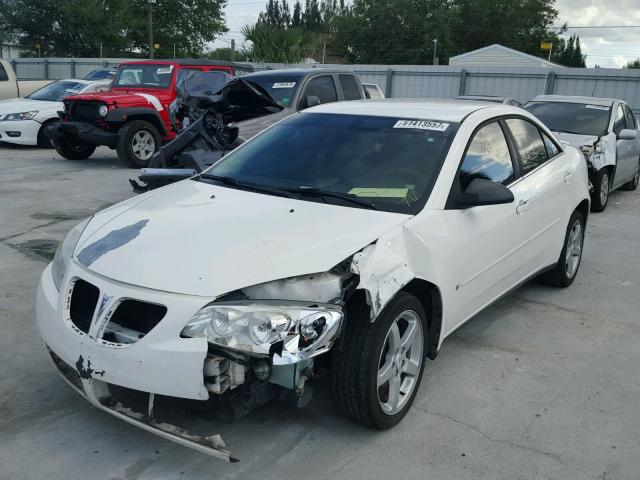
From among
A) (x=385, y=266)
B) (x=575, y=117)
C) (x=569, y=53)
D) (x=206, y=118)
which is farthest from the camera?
(x=569, y=53)

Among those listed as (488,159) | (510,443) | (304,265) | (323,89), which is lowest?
(510,443)

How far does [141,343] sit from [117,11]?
4674 centimetres

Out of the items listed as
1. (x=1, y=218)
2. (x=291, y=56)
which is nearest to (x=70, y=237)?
(x=1, y=218)

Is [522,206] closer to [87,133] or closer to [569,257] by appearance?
[569,257]

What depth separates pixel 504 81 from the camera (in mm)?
19875

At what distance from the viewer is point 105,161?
12.6m

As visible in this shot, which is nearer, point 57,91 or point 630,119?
point 630,119

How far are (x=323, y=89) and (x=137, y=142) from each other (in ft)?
13.3

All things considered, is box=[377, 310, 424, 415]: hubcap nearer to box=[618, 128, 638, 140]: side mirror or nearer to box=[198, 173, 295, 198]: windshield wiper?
box=[198, 173, 295, 198]: windshield wiper

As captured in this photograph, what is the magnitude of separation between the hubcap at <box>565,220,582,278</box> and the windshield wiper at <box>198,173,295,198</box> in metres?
2.84

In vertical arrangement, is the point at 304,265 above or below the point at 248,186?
below

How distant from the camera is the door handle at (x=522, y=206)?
4281 millimetres

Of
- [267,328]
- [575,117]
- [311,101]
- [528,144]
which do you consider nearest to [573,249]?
[528,144]

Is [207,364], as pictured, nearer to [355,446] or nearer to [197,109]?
[355,446]
